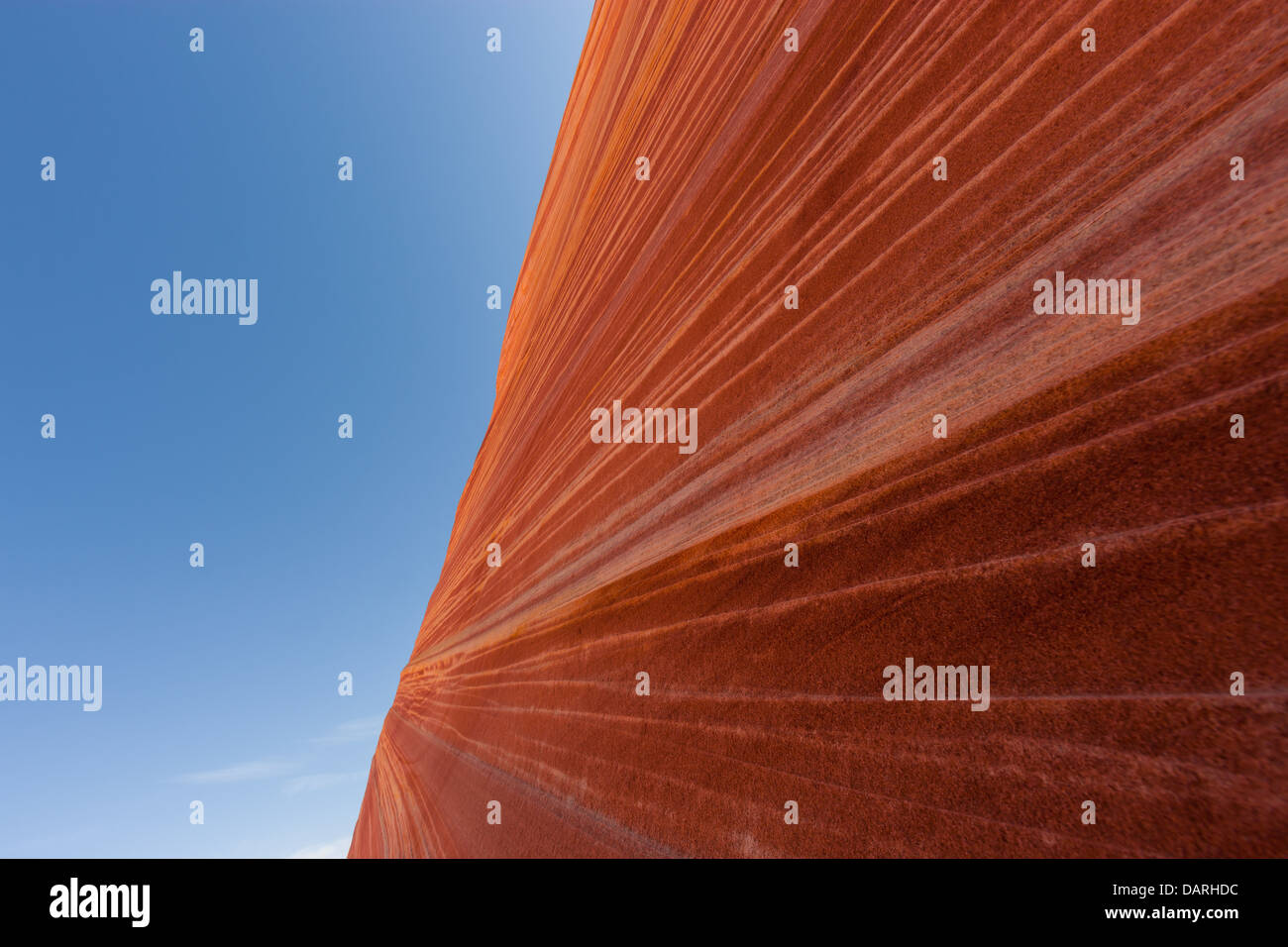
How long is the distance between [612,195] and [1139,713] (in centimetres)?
204

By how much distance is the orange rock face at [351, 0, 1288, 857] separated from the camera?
Result: 381 mm

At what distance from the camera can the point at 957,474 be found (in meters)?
0.56

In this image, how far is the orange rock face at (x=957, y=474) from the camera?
38 centimetres
